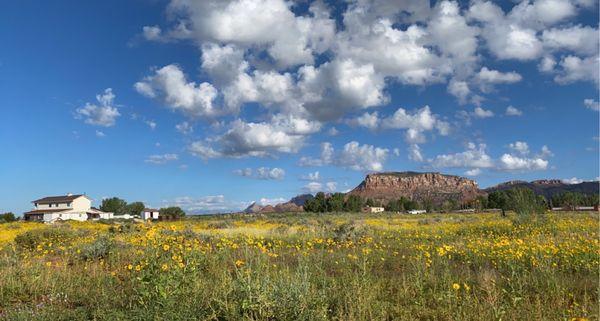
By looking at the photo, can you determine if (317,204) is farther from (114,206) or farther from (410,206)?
(114,206)

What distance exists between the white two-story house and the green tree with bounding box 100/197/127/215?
13.0 metres

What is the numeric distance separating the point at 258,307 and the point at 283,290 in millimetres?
342

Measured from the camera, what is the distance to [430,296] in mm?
6312

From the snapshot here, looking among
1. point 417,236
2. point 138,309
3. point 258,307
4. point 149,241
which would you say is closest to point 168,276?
point 138,309

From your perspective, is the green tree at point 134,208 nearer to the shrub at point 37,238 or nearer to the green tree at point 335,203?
the green tree at point 335,203

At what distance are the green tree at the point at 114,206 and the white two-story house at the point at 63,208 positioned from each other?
13.0 m

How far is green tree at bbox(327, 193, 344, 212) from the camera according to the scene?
4013 inches

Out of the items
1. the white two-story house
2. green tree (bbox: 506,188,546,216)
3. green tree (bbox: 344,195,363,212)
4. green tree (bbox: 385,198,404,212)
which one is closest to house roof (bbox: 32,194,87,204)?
the white two-story house

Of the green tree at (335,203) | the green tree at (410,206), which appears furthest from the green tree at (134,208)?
the green tree at (410,206)

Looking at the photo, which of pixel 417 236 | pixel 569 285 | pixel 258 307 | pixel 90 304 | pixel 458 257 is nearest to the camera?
pixel 258 307

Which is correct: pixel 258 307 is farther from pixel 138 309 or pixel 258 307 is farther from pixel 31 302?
pixel 31 302

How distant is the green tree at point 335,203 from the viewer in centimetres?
10194

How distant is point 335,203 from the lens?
340ft

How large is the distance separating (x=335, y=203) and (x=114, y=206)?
56768 millimetres
